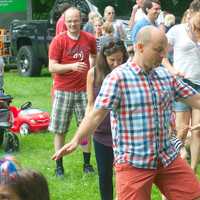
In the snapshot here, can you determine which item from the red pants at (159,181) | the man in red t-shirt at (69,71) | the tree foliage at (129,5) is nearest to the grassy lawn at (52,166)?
the man in red t-shirt at (69,71)

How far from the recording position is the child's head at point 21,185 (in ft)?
8.23

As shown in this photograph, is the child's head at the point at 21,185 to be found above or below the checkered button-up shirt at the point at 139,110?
above

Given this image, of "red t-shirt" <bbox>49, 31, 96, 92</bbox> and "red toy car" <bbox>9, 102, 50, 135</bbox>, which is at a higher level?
"red t-shirt" <bbox>49, 31, 96, 92</bbox>

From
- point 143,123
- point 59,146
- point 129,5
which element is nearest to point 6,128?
point 59,146

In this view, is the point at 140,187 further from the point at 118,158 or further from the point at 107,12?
the point at 107,12

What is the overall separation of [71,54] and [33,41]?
1129 cm

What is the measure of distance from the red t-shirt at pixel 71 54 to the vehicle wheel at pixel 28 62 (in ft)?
36.1

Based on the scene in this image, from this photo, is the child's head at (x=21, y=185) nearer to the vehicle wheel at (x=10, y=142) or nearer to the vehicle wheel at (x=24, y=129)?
the vehicle wheel at (x=10, y=142)

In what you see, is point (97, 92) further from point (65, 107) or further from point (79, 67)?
point (65, 107)

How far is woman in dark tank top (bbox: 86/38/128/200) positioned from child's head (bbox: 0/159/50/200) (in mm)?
3305

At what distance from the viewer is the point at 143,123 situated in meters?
4.78

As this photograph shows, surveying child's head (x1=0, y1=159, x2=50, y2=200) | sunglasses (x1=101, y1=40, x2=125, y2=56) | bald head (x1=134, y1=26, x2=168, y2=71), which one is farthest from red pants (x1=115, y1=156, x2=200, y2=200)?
child's head (x1=0, y1=159, x2=50, y2=200)

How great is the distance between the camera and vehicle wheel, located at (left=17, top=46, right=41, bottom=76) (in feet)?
61.1

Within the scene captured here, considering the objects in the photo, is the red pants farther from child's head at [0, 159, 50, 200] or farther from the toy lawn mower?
the toy lawn mower
